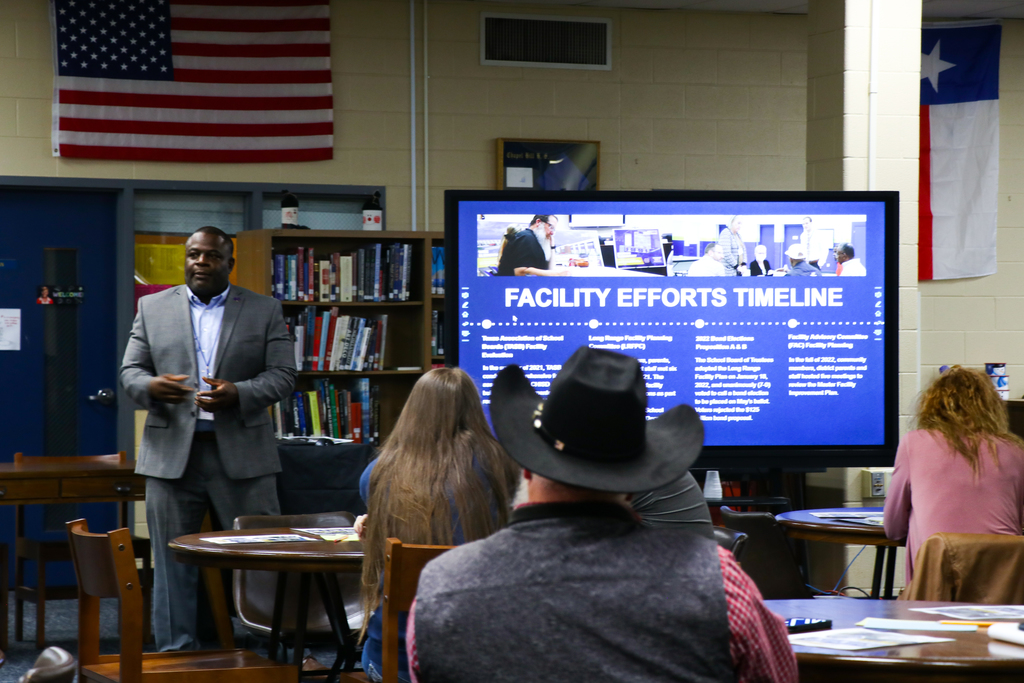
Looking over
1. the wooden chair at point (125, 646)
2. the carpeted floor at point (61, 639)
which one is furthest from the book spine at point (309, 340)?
the wooden chair at point (125, 646)

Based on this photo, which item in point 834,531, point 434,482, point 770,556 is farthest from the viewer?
point 834,531

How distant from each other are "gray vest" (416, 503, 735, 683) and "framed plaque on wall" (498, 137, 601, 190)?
5.25 meters

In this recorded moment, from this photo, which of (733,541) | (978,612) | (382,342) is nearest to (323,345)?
(382,342)

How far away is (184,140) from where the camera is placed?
242 inches

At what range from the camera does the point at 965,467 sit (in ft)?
11.8

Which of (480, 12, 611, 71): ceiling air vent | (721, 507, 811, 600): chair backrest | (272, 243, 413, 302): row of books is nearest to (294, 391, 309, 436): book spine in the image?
(272, 243, 413, 302): row of books

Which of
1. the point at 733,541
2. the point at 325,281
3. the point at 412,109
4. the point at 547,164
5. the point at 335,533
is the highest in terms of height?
the point at 412,109

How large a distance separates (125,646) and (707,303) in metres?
2.39

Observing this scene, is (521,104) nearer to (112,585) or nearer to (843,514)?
(843,514)

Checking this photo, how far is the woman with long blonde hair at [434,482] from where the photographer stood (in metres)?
2.64

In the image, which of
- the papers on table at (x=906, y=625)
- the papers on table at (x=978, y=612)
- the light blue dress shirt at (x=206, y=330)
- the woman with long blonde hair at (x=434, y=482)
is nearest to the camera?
the papers on table at (x=906, y=625)

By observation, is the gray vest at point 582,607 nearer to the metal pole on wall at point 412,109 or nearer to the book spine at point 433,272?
the book spine at point 433,272

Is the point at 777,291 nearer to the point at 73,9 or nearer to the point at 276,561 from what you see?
the point at 276,561

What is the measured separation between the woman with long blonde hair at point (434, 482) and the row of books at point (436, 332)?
3.14 m
